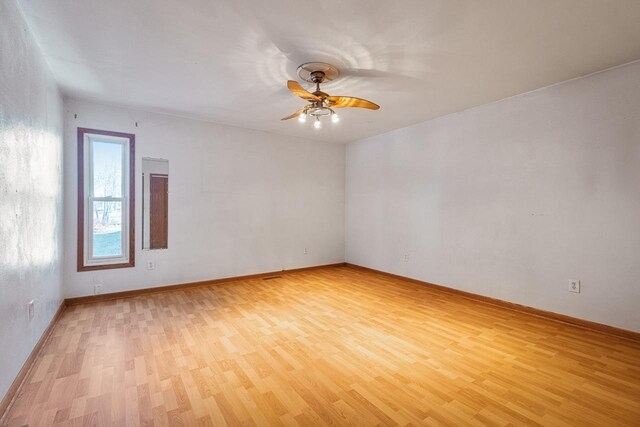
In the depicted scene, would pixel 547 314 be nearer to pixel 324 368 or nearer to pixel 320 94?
pixel 324 368

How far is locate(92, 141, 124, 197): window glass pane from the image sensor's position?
412 cm

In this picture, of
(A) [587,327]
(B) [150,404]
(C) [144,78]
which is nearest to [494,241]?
(A) [587,327]

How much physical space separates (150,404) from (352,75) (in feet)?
10.6

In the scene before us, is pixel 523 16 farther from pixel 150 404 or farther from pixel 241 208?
pixel 241 208

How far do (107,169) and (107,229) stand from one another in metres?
0.85

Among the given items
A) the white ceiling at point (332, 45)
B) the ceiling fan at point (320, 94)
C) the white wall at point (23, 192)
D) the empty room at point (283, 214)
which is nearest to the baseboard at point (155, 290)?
the empty room at point (283, 214)

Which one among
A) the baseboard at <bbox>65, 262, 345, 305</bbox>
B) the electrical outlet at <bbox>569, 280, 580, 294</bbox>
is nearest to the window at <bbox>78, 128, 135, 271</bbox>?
the baseboard at <bbox>65, 262, 345, 305</bbox>

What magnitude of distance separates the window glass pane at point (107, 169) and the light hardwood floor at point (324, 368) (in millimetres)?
1557

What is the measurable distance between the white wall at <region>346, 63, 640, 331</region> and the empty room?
0.02m

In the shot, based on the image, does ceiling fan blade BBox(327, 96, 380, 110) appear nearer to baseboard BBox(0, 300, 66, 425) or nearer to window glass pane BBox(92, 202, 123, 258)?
baseboard BBox(0, 300, 66, 425)

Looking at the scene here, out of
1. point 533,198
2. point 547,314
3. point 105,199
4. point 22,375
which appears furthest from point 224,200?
point 547,314

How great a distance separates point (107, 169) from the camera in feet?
13.8

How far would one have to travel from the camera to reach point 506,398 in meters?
1.96

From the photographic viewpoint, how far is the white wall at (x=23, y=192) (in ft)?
6.02
